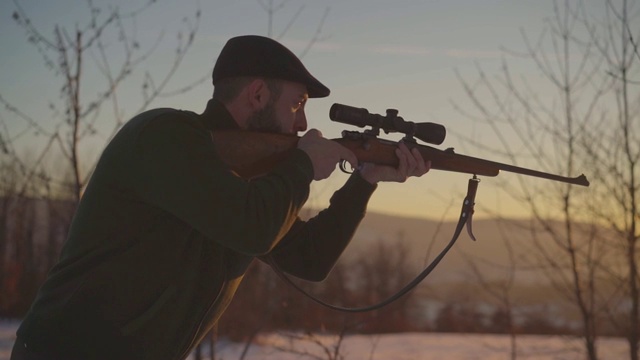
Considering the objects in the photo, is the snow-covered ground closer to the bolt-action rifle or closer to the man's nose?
the bolt-action rifle

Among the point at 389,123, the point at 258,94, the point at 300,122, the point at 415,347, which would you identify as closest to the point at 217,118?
the point at 258,94

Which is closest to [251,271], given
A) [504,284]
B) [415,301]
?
[504,284]

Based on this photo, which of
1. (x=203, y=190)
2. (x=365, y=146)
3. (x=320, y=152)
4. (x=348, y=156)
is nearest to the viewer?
(x=203, y=190)

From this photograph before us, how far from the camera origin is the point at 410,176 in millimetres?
3092

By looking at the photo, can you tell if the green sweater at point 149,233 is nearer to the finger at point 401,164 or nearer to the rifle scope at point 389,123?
the rifle scope at point 389,123

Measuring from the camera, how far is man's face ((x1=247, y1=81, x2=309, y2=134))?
2.54m

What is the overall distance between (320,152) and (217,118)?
35 cm

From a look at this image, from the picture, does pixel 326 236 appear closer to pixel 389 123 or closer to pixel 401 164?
pixel 401 164

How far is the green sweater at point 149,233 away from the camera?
2117 mm

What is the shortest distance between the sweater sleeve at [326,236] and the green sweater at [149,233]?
70cm

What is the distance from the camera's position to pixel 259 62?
2.49m

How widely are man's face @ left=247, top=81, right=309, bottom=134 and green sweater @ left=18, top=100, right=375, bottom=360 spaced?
0.29 m

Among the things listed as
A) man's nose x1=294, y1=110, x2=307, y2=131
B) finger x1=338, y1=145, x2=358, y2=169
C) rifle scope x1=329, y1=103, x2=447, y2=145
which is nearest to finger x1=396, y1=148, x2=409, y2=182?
rifle scope x1=329, y1=103, x2=447, y2=145

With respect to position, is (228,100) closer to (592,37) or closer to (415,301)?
(592,37)
